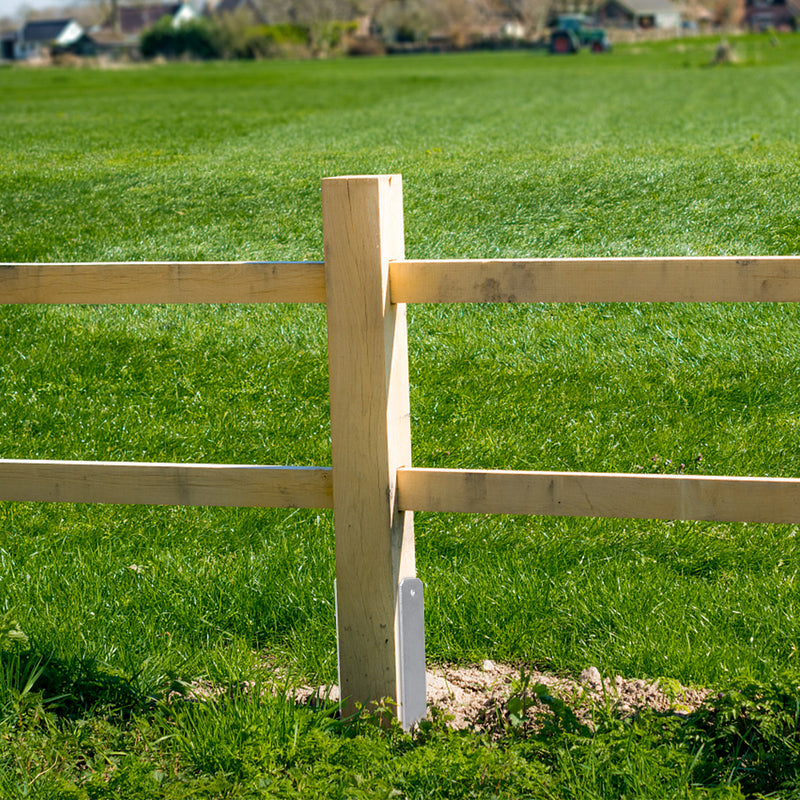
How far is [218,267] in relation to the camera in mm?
2805

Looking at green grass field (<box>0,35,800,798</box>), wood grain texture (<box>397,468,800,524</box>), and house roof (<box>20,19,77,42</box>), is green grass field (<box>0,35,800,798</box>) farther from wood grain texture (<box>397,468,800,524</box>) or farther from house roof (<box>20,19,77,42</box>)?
house roof (<box>20,19,77,42</box>)

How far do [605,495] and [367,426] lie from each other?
2.13 ft

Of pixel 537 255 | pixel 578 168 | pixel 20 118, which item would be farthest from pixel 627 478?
pixel 20 118

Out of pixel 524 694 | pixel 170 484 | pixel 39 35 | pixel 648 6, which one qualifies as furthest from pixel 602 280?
pixel 39 35

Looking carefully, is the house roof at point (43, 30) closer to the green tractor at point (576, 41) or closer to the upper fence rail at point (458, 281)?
the green tractor at point (576, 41)

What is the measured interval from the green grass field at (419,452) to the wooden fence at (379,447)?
15.3 inches

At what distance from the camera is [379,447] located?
108 inches

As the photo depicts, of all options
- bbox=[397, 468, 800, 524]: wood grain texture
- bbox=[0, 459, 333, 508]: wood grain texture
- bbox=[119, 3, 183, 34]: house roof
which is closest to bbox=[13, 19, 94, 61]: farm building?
bbox=[119, 3, 183, 34]: house roof

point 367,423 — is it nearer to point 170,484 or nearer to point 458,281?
point 458,281

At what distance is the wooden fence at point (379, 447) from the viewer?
2.57 meters

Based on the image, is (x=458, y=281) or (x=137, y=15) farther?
(x=137, y=15)

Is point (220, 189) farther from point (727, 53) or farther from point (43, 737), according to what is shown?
point (727, 53)

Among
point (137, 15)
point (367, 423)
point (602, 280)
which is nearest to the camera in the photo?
point (602, 280)

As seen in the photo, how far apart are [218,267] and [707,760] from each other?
6.03 feet
